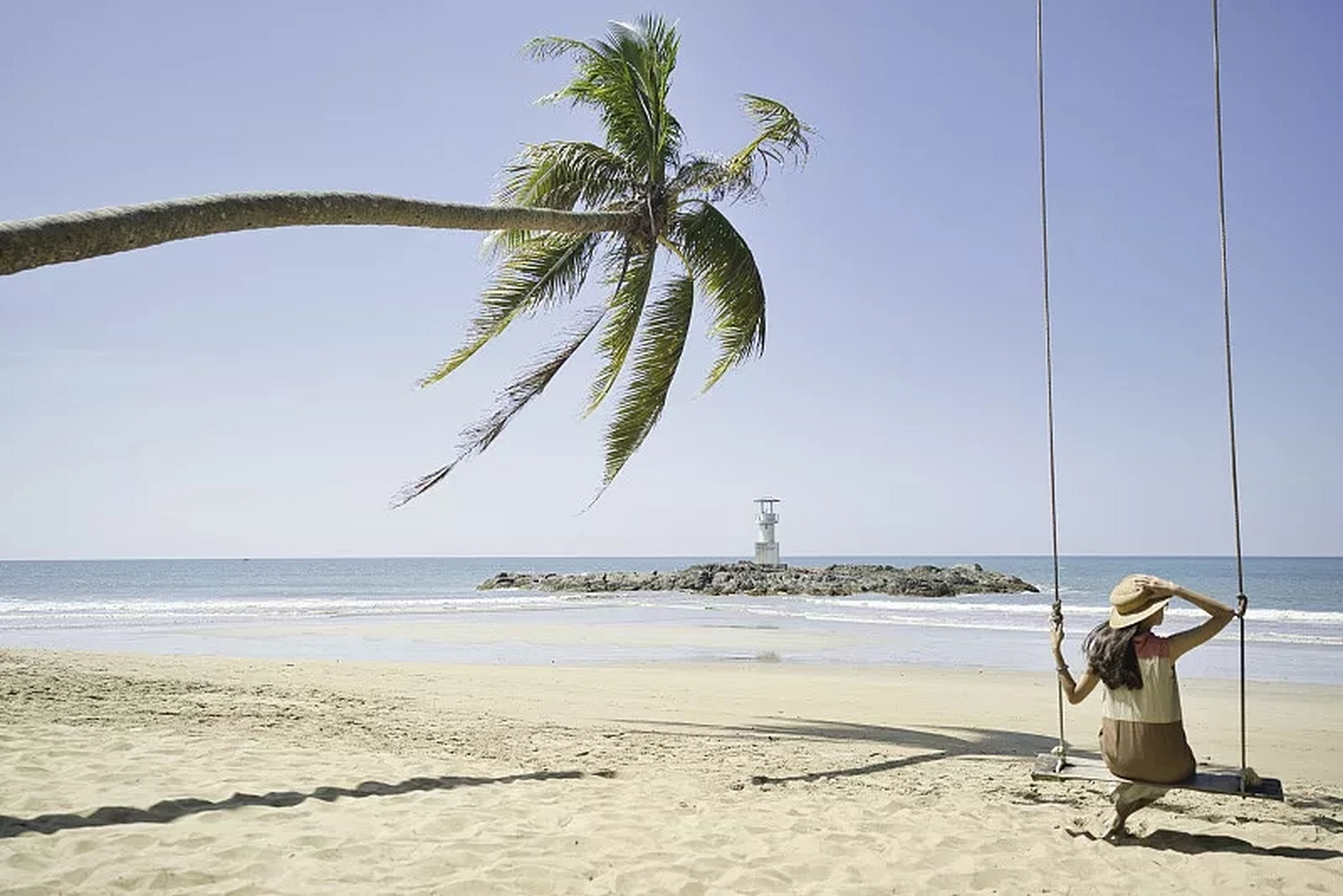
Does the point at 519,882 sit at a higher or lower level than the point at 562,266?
lower

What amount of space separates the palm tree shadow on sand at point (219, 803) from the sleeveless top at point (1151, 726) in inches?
135

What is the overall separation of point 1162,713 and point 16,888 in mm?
5374

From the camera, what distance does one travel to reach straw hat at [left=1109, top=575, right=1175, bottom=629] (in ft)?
18.0

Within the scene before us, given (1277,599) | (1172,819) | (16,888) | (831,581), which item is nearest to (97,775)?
(16,888)

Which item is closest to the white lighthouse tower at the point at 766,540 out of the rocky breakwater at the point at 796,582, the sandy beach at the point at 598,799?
the rocky breakwater at the point at 796,582

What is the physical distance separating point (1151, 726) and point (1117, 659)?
0.37m

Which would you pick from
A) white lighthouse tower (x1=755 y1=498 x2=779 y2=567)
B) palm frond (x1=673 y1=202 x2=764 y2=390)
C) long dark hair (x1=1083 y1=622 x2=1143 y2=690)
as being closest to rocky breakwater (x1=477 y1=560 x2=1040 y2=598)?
white lighthouse tower (x1=755 y1=498 x2=779 y2=567)

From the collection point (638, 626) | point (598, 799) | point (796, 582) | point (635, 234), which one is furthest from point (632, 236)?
point (796, 582)

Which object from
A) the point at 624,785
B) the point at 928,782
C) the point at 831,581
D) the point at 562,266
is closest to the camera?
the point at 624,785

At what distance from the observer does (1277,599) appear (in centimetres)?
4062

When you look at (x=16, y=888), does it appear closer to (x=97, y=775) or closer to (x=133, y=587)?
(x=97, y=775)

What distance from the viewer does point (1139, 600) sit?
552cm

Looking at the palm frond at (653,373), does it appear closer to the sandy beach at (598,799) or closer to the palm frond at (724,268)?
the palm frond at (724,268)

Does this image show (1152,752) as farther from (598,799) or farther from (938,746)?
(938,746)
